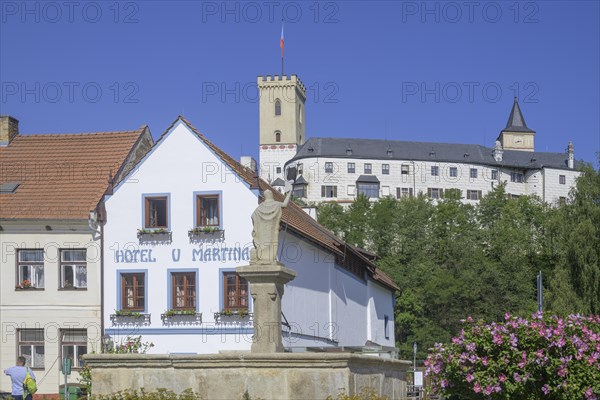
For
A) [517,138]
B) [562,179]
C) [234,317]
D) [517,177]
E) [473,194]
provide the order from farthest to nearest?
[517,138]
[517,177]
[562,179]
[473,194]
[234,317]

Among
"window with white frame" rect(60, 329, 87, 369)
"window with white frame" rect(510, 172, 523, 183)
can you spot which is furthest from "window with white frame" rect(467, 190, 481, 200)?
"window with white frame" rect(60, 329, 87, 369)

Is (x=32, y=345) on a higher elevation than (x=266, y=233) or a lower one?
lower

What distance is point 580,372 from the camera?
17234mm

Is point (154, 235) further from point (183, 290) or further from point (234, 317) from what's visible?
point (234, 317)

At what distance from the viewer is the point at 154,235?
3728cm

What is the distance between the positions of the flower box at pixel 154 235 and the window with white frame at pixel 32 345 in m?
4.74

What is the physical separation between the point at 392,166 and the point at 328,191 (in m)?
10.8

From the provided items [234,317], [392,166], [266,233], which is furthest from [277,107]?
[266,233]

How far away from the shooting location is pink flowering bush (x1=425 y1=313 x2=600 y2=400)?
56.4ft

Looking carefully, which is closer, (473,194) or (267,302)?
(267,302)

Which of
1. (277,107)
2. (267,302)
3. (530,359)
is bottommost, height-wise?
(530,359)

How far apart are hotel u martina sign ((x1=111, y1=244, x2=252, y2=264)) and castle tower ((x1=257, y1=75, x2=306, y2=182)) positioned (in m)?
127

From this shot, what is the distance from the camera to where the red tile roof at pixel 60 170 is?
37875 millimetres

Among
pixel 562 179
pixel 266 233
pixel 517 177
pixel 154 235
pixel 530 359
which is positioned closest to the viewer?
pixel 530 359
